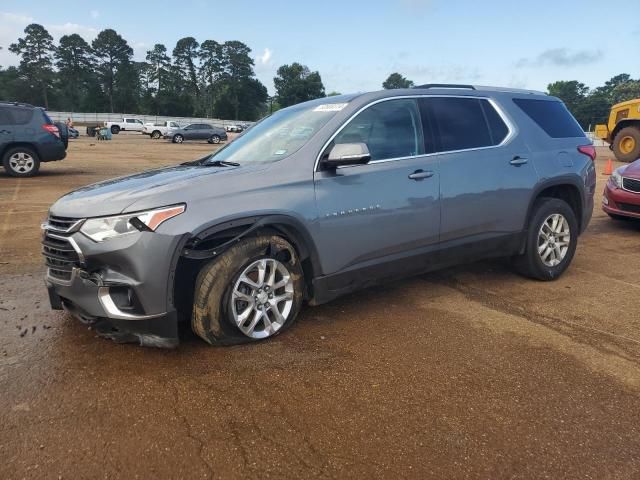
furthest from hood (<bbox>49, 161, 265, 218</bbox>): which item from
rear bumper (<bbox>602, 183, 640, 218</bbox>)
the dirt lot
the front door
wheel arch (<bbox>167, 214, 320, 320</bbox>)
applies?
rear bumper (<bbox>602, 183, 640, 218</bbox>)

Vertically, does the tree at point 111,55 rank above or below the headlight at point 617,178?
above

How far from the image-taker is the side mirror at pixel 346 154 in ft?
11.1

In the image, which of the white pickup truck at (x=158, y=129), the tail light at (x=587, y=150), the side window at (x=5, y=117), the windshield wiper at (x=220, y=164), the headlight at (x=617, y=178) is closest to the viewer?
the windshield wiper at (x=220, y=164)

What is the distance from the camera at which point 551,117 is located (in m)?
4.99

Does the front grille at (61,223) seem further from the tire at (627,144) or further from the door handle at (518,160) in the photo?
the tire at (627,144)

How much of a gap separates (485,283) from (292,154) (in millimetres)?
2501

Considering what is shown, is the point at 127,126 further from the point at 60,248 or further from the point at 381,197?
the point at 381,197

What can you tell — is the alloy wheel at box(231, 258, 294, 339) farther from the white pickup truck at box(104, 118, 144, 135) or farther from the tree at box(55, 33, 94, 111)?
the tree at box(55, 33, 94, 111)

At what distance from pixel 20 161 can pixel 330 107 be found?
1127cm

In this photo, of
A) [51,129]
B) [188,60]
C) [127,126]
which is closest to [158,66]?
[188,60]

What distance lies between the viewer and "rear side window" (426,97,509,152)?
416 cm

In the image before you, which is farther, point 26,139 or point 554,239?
point 26,139

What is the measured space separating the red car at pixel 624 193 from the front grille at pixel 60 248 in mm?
7381

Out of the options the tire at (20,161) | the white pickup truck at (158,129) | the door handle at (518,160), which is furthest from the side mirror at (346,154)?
the white pickup truck at (158,129)
